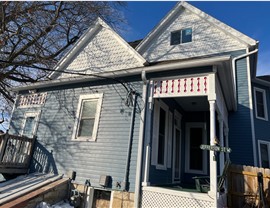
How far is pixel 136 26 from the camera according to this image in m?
11.8

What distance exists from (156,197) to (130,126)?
6.41ft

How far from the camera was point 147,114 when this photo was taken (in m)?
5.95

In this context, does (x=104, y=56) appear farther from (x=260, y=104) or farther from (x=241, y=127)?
(x=260, y=104)

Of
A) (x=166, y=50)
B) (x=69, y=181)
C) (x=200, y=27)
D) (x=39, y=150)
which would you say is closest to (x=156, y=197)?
(x=69, y=181)

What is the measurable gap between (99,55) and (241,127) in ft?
22.2

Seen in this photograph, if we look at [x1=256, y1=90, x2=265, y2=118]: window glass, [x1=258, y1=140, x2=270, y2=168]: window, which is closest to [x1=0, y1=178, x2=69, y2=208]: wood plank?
[x1=258, y1=140, x2=270, y2=168]: window

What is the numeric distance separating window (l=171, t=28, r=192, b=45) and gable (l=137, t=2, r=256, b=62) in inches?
6.2

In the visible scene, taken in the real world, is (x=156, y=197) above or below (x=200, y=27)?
below

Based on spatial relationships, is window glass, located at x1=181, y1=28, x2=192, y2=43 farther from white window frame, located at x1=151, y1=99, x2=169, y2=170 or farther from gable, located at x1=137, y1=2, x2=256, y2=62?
white window frame, located at x1=151, y1=99, x2=169, y2=170

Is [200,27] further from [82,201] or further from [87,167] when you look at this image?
[82,201]

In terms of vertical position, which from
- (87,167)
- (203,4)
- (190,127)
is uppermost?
(203,4)

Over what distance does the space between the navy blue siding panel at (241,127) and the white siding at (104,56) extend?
18.1 feet

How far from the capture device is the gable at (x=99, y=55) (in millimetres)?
7254

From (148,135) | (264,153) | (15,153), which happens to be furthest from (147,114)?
(264,153)
